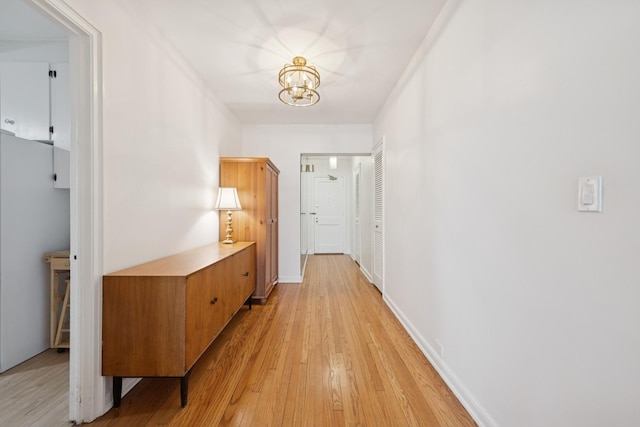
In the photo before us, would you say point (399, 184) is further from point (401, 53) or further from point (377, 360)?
point (377, 360)

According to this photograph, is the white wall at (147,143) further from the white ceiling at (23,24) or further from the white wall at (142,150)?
the white ceiling at (23,24)

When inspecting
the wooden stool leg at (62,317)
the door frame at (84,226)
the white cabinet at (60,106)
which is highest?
the white cabinet at (60,106)

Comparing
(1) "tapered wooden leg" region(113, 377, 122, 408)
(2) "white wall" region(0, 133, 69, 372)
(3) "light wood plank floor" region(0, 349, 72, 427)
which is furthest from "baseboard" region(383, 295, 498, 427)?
(2) "white wall" region(0, 133, 69, 372)

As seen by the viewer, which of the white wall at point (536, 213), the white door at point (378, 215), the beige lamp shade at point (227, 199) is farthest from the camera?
the white door at point (378, 215)

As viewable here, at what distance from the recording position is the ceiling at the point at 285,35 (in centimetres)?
188

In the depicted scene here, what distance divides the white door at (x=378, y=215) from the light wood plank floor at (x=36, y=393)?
10.5 ft

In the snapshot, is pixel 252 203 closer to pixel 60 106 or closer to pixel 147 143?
pixel 147 143

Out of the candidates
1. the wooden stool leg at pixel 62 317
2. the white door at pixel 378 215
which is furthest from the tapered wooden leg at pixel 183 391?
the white door at pixel 378 215

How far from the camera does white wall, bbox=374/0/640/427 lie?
789mm

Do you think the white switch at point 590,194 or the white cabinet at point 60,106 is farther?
the white cabinet at point 60,106

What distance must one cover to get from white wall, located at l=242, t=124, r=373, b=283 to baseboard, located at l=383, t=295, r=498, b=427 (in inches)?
85.9

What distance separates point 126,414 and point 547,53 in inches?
104

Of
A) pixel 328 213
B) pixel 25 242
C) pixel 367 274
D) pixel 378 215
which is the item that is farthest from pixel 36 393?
pixel 328 213

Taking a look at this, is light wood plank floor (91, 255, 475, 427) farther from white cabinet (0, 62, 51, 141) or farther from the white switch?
white cabinet (0, 62, 51, 141)
